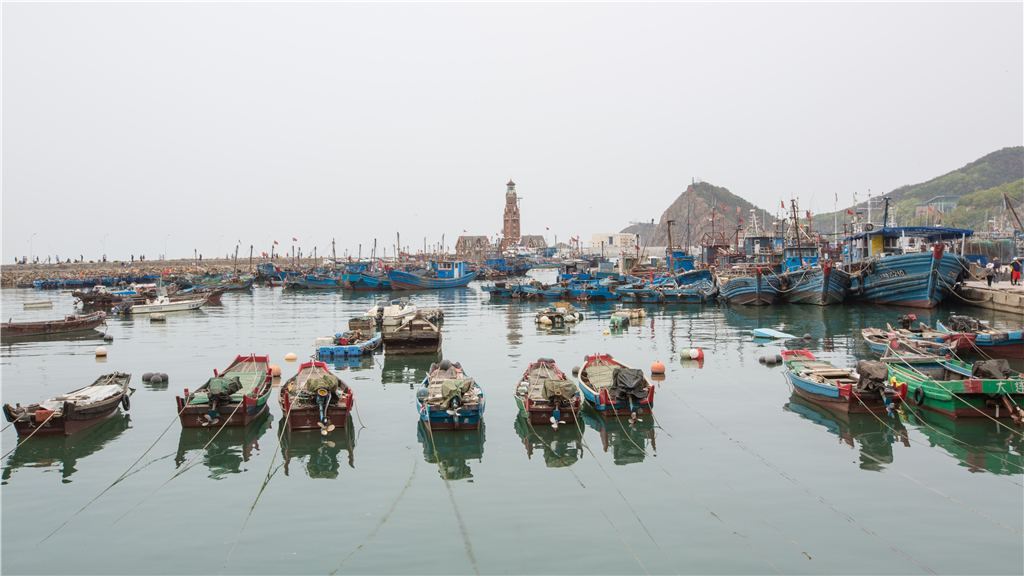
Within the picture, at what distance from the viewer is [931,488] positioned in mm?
12820

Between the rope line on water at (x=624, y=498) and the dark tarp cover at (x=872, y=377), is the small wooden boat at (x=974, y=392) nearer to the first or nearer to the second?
the dark tarp cover at (x=872, y=377)

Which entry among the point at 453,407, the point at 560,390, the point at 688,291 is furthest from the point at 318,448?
the point at 688,291

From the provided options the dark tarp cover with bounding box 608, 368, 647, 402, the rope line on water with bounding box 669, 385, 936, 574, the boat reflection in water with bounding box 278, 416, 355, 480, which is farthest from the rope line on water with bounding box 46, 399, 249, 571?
the rope line on water with bounding box 669, 385, 936, 574

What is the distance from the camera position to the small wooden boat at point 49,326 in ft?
126

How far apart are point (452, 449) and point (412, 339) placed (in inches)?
592

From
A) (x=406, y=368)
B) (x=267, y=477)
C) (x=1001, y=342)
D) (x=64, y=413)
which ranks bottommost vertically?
(x=267, y=477)

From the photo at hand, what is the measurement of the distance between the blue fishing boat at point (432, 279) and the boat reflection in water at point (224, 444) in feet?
224

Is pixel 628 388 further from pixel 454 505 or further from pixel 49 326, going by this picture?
pixel 49 326

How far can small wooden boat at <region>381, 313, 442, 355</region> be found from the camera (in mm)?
29938

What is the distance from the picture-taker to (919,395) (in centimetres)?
1811

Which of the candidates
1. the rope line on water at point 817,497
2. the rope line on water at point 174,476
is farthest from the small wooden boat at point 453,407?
the rope line on water at point 817,497

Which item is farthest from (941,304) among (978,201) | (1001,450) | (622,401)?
(978,201)

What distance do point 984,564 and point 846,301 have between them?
4776 centimetres

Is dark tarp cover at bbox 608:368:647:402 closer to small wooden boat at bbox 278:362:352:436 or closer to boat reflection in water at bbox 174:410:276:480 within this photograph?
small wooden boat at bbox 278:362:352:436
